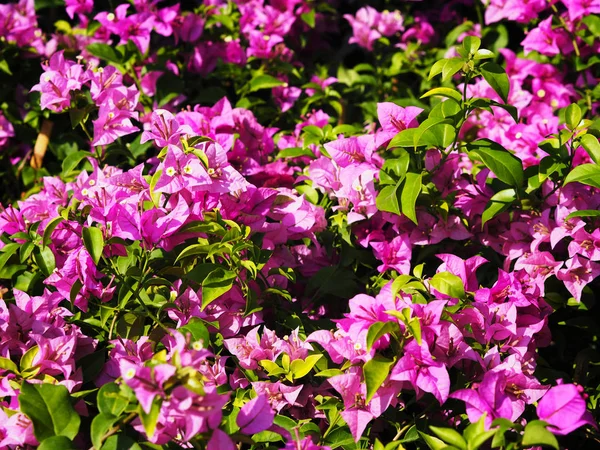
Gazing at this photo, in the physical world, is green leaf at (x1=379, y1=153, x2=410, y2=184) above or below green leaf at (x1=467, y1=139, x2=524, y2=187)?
below

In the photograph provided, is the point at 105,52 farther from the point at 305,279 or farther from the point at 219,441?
the point at 219,441

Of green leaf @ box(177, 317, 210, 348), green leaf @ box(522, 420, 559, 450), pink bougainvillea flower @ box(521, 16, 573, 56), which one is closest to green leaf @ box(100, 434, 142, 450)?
green leaf @ box(177, 317, 210, 348)

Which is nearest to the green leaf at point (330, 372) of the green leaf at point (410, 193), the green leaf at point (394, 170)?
the green leaf at point (410, 193)

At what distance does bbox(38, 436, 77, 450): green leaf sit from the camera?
1.06m

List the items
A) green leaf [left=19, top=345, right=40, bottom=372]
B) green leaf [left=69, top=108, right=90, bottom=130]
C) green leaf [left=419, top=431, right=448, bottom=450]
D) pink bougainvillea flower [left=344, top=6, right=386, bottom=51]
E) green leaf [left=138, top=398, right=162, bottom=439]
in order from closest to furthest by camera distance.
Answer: green leaf [left=138, top=398, right=162, bottom=439] → green leaf [left=419, top=431, right=448, bottom=450] → green leaf [left=19, top=345, right=40, bottom=372] → green leaf [left=69, top=108, right=90, bottom=130] → pink bougainvillea flower [left=344, top=6, right=386, bottom=51]

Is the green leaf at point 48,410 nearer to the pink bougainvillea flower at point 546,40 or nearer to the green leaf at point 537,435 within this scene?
the green leaf at point 537,435

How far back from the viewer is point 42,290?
1618mm

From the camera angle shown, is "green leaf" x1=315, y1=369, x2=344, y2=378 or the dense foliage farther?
"green leaf" x1=315, y1=369, x2=344, y2=378

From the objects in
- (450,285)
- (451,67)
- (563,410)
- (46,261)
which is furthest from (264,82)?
(563,410)

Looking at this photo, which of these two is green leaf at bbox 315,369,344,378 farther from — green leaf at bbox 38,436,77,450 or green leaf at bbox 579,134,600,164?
green leaf at bbox 579,134,600,164

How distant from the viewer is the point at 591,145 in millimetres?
1472

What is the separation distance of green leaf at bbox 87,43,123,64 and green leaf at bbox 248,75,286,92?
1.33ft

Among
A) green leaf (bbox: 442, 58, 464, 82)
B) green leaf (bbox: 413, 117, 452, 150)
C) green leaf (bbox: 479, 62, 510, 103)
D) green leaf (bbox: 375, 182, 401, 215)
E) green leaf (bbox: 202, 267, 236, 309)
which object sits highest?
green leaf (bbox: 442, 58, 464, 82)

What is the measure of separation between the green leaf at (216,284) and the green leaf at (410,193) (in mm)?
384
